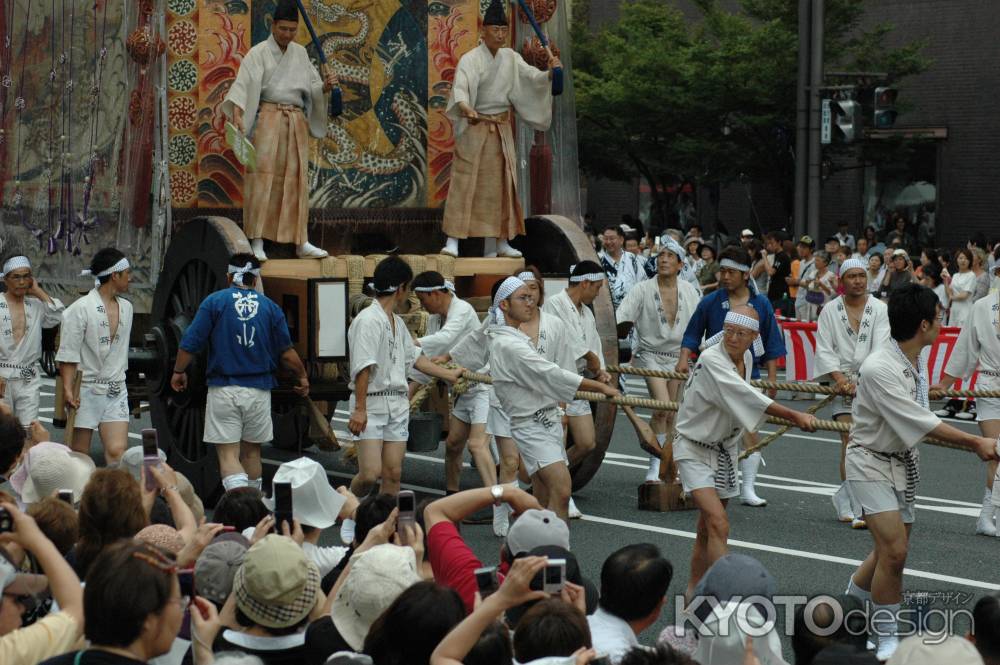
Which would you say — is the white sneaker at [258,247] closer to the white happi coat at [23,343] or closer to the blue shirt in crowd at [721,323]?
the white happi coat at [23,343]

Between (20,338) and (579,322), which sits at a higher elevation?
(579,322)

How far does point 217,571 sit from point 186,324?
591cm

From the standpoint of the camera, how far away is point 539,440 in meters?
8.80

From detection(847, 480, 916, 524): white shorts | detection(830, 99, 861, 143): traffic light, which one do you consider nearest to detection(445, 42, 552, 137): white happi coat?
detection(847, 480, 916, 524): white shorts

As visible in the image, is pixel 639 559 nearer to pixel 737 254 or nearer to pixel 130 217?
pixel 737 254

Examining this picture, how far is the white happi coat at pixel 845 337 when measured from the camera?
10.7 meters

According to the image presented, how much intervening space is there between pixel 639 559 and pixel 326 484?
1708 millimetres

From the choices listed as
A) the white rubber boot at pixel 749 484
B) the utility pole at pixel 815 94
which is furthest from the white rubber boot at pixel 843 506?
the utility pole at pixel 815 94

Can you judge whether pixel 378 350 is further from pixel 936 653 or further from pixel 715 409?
pixel 936 653

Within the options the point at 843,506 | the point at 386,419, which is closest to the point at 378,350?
the point at 386,419

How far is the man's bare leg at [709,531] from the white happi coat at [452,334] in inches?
117

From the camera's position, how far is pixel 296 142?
11336mm

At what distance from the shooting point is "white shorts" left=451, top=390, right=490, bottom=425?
10547 millimetres

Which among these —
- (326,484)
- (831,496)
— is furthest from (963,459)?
(326,484)
